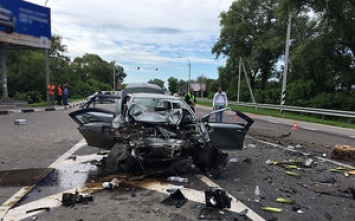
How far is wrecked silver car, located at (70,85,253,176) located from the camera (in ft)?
16.2

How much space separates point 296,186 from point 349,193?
79 centimetres

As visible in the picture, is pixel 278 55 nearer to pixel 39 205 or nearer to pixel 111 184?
pixel 111 184

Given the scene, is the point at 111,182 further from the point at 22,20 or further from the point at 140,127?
the point at 22,20

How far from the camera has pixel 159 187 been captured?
15.1 ft

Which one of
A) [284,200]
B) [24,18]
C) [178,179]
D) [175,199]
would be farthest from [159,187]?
[24,18]

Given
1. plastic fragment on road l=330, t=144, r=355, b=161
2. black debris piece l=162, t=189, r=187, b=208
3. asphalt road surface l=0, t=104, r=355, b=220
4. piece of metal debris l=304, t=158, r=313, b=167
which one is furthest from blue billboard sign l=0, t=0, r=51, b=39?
plastic fragment on road l=330, t=144, r=355, b=161

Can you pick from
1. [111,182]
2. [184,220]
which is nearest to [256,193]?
[184,220]

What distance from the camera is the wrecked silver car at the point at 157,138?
4930 mm

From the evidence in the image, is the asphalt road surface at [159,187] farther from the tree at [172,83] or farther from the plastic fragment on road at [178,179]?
the tree at [172,83]

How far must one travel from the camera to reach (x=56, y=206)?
149 inches

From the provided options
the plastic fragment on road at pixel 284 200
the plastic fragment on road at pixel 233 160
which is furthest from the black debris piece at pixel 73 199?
the plastic fragment on road at pixel 233 160

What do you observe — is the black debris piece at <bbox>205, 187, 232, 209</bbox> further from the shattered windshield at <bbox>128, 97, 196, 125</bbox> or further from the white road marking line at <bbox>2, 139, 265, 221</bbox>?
the shattered windshield at <bbox>128, 97, 196, 125</bbox>

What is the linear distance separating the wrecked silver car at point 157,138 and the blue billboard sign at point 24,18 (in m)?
17.6

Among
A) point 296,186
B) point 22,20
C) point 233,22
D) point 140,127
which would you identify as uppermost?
point 233,22
